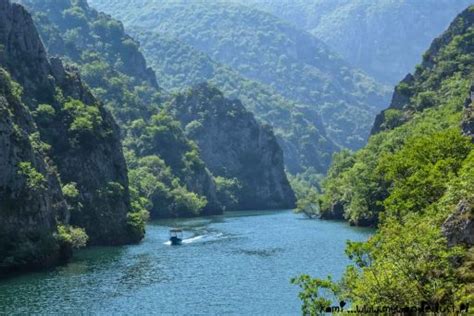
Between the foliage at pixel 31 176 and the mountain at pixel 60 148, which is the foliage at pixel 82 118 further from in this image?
the foliage at pixel 31 176

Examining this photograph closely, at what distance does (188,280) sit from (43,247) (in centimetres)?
2347

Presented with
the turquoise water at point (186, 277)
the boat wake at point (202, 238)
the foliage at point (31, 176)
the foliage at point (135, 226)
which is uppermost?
the foliage at point (31, 176)

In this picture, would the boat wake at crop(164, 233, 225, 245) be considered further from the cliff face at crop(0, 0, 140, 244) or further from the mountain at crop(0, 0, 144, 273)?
the cliff face at crop(0, 0, 140, 244)

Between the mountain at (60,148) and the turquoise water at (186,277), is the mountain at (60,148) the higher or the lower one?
the higher one

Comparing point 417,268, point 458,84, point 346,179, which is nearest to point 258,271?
point 417,268

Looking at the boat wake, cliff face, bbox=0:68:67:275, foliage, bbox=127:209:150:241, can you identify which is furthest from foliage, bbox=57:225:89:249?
the boat wake

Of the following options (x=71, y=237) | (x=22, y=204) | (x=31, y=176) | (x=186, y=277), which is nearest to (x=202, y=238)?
(x=71, y=237)

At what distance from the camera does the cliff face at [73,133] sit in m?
140

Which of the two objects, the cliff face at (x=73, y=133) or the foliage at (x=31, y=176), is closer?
the foliage at (x=31, y=176)

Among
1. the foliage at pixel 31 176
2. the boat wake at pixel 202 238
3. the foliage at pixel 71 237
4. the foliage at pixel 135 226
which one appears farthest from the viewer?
the foliage at pixel 135 226

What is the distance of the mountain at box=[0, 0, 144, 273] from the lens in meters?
109

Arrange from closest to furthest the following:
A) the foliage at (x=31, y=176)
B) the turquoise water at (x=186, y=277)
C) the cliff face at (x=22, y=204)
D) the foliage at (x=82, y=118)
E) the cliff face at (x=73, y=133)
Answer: the turquoise water at (x=186, y=277) < the cliff face at (x=22, y=204) < the foliage at (x=31, y=176) < the cliff face at (x=73, y=133) < the foliage at (x=82, y=118)

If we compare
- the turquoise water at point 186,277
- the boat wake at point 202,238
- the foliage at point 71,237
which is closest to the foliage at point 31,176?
the foliage at point 71,237

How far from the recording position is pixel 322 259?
10412 centimetres
